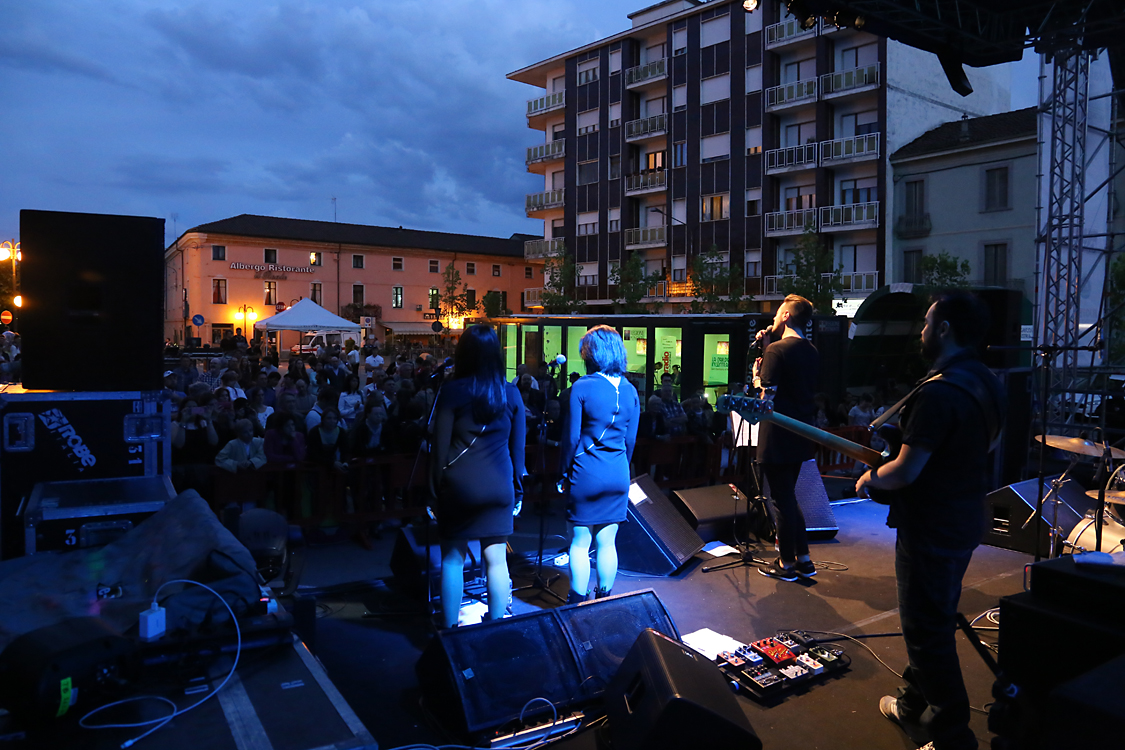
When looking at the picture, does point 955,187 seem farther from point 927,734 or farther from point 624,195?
point 927,734

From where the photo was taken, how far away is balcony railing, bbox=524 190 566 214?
39.8m

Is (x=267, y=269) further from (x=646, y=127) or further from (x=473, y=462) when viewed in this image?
(x=473, y=462)

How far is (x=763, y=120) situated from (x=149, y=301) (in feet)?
99.2

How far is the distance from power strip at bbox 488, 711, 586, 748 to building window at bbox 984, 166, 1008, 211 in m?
26.9

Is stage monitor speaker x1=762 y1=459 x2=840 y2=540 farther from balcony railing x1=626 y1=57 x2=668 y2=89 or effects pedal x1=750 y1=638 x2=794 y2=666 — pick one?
balcony railing x1=626 y1=57 x2=668 y2=89

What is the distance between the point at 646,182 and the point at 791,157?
745 cm

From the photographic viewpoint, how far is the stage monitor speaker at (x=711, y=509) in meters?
6.22

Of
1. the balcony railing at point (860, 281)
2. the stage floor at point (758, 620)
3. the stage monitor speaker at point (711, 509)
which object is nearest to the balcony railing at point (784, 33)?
the balcony railing at point (860, 281)

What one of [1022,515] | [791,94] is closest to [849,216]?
[791,94]

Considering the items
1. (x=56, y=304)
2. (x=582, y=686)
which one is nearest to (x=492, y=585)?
(x=582, y=686)

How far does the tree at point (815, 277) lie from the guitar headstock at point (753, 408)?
22951 millimetres

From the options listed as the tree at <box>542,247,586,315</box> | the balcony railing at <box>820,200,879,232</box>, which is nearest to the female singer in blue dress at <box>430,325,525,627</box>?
the balcony railing at <box>820,200,879,232</box>

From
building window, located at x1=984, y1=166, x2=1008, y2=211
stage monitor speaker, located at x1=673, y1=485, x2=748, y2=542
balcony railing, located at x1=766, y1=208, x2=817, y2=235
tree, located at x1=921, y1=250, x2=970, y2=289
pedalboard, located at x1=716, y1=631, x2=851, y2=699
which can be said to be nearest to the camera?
pedalboard, located at x1=716, y1=631, x2=851, y2=699

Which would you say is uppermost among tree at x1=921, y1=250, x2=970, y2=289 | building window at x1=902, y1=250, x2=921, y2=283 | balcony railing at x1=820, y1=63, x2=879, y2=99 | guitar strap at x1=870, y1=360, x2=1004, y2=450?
balcony railing at x1=820, y1=63, x2=879, y2=99
